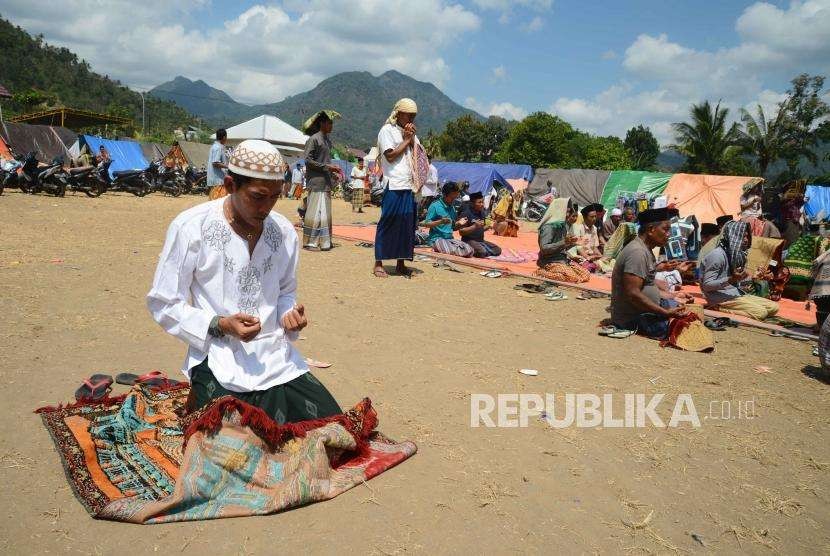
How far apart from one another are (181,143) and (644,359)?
26973 millimetres

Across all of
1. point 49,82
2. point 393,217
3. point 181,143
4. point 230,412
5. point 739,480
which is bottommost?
point 739,480

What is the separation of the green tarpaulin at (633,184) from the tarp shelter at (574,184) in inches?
12.7

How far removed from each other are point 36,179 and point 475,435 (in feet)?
49.2

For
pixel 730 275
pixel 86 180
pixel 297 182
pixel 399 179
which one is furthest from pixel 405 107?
pixel 297 182

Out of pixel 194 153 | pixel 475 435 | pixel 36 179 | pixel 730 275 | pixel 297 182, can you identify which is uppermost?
pixel 194 153

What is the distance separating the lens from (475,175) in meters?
23.2

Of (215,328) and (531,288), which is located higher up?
(215,328)

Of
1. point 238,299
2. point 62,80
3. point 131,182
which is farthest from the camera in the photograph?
point 62,80

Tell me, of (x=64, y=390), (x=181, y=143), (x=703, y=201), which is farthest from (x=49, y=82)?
(x=64, y=390)

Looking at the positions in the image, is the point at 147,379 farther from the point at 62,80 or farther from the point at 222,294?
the point at 62,80

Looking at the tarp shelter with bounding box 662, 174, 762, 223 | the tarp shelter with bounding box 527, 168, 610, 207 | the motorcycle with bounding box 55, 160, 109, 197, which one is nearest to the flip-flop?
the motorcycle with bounding box 55, 160, 109, 197

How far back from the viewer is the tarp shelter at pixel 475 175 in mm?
22188

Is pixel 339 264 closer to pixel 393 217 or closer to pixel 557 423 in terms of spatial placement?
pixel 393 217

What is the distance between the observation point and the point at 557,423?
125 inches
